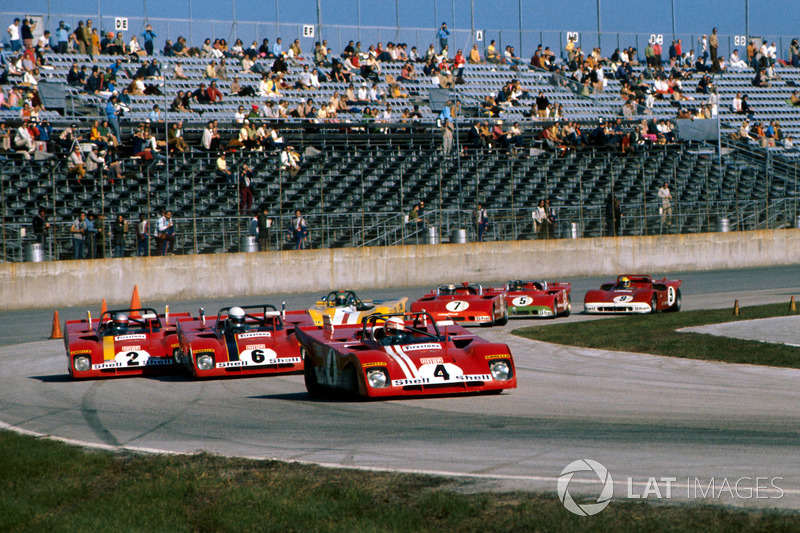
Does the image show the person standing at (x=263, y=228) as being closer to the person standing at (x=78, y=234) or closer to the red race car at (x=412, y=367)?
the person standing at (x=78, y=234)

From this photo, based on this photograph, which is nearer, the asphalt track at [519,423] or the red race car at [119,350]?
the asphalt track at [519,423]

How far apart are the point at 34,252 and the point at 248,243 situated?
5500 millimetres

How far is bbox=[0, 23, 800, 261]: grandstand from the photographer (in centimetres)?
2603

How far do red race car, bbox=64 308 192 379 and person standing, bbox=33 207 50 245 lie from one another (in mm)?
10433

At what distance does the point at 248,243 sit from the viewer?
26984 millimetres

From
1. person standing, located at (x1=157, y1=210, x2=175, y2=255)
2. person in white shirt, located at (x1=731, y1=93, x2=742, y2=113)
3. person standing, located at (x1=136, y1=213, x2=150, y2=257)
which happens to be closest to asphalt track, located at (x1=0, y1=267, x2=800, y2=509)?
person standing, located at (x1=136, y1=213, x2=150, y2=257)

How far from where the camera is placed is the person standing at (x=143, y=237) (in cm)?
2519

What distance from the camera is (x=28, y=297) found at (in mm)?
24297

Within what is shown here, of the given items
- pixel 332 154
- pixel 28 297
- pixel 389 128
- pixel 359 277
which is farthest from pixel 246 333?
pixel 389 128

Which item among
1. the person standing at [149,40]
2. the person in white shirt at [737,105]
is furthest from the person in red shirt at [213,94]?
the person in white shirt at [737,105]

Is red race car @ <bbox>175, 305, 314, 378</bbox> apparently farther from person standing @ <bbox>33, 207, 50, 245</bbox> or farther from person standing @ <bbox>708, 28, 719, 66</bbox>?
person standing @ <bbox>708, 28, 719, 66</bbox>

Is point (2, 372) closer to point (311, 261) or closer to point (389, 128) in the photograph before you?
point (311, 261)

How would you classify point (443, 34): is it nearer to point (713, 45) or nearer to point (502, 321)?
point (713, 45)

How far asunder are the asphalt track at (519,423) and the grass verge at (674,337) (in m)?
0.60
